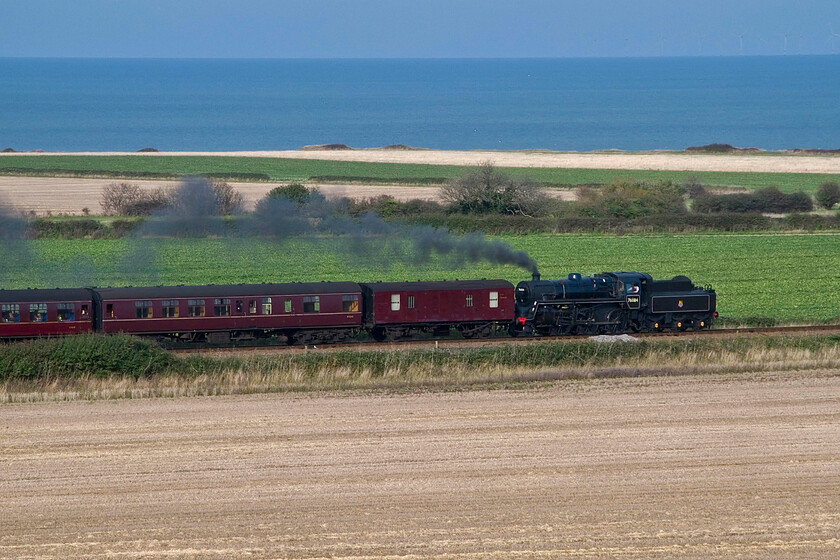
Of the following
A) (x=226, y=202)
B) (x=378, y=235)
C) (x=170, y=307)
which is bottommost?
(x=170, y=307)

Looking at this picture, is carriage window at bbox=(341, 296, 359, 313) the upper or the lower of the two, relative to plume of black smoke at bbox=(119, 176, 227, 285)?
lower

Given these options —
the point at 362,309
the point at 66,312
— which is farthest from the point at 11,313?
the point at 362,309

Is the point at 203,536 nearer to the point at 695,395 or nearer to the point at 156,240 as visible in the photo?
the point at 695,395

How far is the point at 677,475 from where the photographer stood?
21625 mm

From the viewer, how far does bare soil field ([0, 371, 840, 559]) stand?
18047mm

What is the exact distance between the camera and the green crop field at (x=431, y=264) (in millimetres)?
45594

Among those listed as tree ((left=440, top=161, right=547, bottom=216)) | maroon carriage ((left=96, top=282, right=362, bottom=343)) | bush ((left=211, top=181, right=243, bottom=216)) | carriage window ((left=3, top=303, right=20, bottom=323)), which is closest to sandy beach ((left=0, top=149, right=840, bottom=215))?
bush ((left=211, top=181, right=243, bottom=216))

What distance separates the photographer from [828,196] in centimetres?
7581

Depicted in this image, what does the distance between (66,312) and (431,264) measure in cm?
1884

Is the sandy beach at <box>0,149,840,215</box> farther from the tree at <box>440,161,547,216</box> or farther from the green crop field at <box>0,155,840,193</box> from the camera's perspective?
the tree at <box>440,161,547,216</box>

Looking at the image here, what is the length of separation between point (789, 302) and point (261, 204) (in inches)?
1156

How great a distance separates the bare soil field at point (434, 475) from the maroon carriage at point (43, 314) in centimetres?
775

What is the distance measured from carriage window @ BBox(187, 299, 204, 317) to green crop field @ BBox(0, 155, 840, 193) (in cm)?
5644

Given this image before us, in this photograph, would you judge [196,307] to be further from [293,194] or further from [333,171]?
[333,171]
